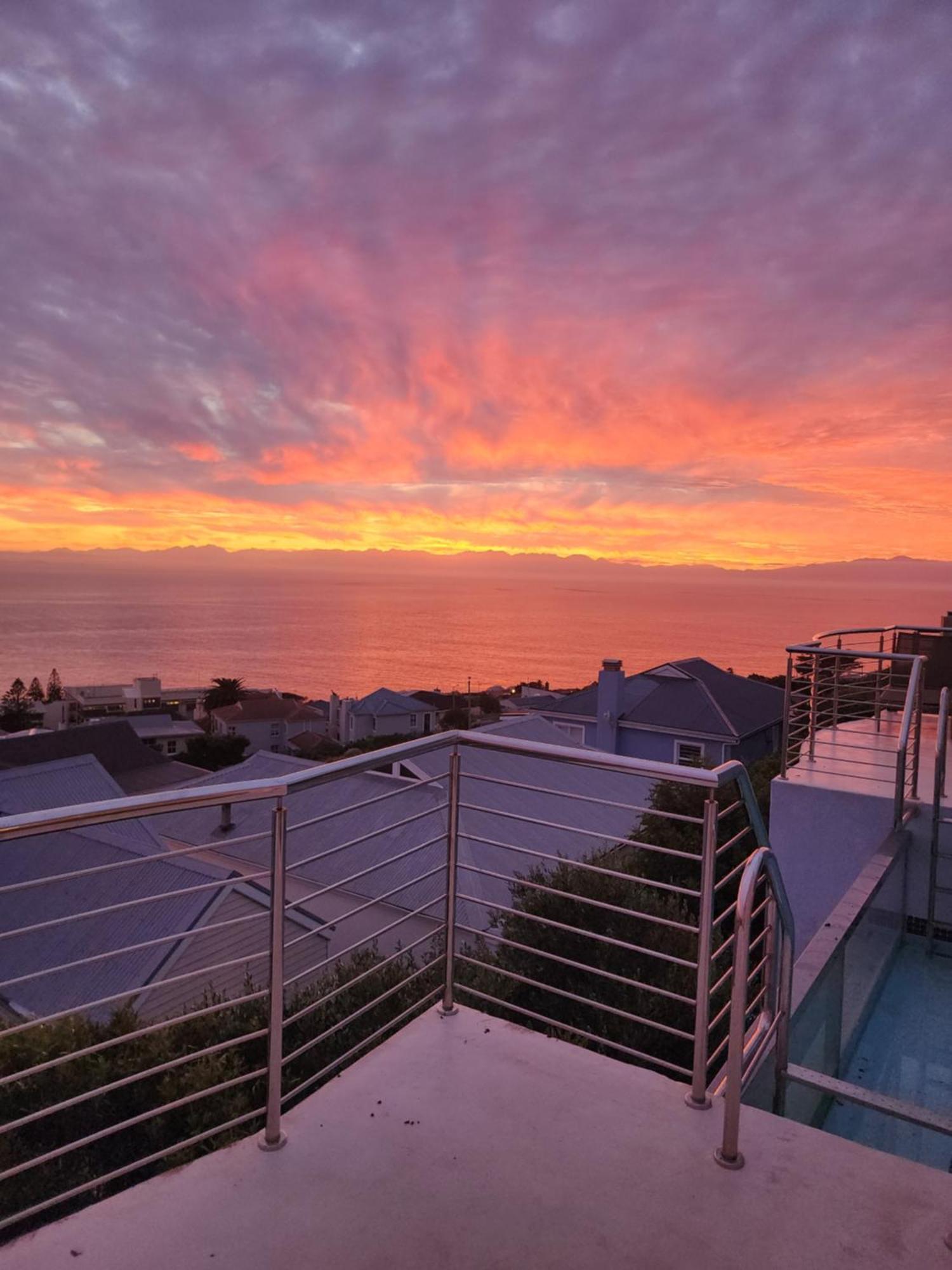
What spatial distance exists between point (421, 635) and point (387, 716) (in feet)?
216

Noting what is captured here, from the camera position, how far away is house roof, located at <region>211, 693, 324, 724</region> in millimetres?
62500

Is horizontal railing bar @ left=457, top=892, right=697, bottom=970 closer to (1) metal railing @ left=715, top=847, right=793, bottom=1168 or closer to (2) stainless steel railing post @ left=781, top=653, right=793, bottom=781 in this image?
(1) metal railing @ left=715, top=847, right=793, bottom=1168

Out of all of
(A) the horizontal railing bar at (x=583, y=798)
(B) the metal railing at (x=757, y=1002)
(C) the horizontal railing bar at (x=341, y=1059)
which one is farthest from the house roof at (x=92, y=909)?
(B) the metal railing at (x=757, y=1002)

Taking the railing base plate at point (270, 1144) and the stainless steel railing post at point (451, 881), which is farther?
the stainless steel railing post at point (451, 881)

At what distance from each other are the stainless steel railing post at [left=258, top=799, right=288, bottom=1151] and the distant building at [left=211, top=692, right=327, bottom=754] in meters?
61.1

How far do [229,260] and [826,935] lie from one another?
13.0 m

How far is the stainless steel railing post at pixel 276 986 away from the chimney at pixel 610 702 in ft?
73.0

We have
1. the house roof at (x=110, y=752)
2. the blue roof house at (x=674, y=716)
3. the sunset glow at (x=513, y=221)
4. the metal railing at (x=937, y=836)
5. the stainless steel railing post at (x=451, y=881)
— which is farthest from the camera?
the house roof at (x=110, y=752)

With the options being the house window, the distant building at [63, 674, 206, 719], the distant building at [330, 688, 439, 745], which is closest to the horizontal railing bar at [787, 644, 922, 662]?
the house window

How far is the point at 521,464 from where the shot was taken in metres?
52.3

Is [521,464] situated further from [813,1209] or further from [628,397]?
[813,1209]

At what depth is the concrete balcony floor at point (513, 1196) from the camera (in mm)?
1675

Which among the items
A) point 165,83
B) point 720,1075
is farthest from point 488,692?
point 720,1075

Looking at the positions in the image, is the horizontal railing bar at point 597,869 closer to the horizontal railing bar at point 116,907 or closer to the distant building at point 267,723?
the horizontal railing bar at point 116,907
